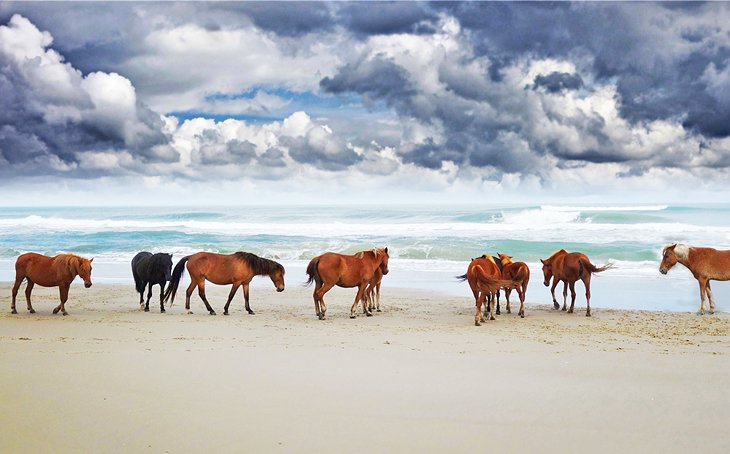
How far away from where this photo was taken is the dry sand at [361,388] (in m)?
4.46

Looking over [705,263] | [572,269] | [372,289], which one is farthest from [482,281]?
[705,263]

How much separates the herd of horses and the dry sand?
1.21 meters

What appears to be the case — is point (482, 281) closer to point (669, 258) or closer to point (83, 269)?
point (669, 258)

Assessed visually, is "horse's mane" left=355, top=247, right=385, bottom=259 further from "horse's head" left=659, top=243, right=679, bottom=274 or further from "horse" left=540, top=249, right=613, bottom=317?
"horse's head" left=659, top=243, right=679, bottom=274

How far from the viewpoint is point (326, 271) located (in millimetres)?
11344

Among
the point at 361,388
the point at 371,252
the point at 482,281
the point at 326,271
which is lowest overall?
the point at 361,388

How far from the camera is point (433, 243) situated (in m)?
29.3

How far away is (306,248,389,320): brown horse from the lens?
11344 millimetres

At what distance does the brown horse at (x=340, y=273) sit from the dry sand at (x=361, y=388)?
131 cm

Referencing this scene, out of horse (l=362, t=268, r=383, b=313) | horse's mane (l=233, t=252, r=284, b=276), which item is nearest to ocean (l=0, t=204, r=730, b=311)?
horse (l=362, t=268, r=383, b=313)

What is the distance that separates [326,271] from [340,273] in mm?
261

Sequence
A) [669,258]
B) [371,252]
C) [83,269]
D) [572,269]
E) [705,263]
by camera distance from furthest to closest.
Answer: [669,258], [705,263], [572,269], [371,252], [83,269]

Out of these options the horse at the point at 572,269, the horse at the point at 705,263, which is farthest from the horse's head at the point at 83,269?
the horse at the point at 705,263

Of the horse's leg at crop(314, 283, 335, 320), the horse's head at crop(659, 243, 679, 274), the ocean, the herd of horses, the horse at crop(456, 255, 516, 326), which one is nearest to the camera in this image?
the horse at crop(456, 255, 516, 326)
